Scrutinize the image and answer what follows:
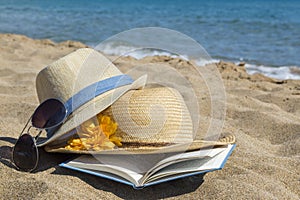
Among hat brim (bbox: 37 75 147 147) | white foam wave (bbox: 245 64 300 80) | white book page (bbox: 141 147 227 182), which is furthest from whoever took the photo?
white foam wave (bbox: 245 64 300 80)

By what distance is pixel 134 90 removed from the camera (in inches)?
86.1

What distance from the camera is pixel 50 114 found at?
200 centimetres

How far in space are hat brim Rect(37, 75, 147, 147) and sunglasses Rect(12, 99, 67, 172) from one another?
0.04m

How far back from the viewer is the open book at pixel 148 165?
184 cm

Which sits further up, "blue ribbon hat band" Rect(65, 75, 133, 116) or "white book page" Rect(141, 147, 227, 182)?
"blue ribbon hat band" Rect(65, 75, 133, 116)

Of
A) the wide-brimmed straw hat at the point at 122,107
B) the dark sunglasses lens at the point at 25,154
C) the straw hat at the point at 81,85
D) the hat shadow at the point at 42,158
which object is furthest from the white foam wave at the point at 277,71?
the dark sunglasses lens at the point at 25,154

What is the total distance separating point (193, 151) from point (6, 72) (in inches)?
121

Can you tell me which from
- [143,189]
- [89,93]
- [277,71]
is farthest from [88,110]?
[277,71]

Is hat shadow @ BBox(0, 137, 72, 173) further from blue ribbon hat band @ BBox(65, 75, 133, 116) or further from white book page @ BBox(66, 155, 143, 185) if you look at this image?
blue ribbon hat band @ BBox(65, 75, 133, 116)

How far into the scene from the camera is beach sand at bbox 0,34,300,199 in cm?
190

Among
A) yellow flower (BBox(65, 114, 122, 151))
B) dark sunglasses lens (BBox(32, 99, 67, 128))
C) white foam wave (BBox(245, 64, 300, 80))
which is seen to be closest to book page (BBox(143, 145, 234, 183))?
yellow flower (BBox(65, 114, 122, 151))

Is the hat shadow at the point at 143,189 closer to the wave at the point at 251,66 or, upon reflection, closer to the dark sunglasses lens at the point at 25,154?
the dark sunglasses lens at the point at 25,154

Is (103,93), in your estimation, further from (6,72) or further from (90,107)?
(6,72)

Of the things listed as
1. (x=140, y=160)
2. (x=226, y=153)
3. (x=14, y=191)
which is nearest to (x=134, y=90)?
(x=140, y=160)
